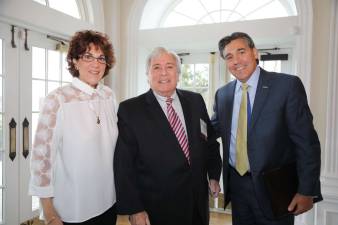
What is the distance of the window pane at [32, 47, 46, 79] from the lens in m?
2.72

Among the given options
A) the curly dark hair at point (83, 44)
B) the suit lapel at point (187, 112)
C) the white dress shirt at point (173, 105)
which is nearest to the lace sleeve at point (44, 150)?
the curly dark hair at point (83, 44)


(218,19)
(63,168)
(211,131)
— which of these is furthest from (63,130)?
(218,19)

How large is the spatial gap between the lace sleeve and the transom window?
2693mm

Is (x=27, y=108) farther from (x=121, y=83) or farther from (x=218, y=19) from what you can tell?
(x=218, y=19)

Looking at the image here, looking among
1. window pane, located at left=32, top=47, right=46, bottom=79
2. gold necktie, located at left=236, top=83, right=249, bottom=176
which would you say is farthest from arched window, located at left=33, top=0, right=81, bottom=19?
gold necktie, located at left=236, top=83, right=249, bottom=176

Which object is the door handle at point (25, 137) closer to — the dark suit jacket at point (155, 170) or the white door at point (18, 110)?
the white door at point (18, 110)

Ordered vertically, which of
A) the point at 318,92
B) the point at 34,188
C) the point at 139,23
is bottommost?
the point at 34,188

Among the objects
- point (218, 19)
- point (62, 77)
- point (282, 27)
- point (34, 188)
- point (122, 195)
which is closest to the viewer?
point (34, 188)

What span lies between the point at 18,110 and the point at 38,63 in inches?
20.0

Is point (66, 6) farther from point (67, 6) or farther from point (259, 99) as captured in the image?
point (259, 99)

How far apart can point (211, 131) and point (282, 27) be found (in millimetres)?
1657

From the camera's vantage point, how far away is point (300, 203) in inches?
63.4

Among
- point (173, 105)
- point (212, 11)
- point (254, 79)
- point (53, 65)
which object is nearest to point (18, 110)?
point (53, 65)

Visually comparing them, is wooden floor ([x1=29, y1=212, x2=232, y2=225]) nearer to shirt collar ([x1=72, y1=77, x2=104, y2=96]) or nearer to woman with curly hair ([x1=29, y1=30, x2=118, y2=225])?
woman with curly hair ([x1=29, y1=30, x2=118, y2=225])
